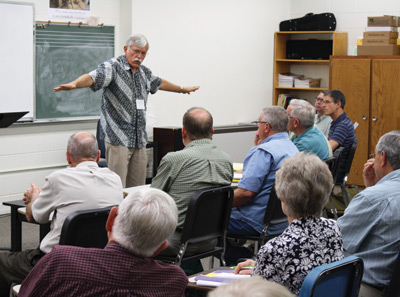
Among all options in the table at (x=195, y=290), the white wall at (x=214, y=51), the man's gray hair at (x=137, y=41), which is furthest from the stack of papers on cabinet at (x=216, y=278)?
the white wall at (x=214, y=51)

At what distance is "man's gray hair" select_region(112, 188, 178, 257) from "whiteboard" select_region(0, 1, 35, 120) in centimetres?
436

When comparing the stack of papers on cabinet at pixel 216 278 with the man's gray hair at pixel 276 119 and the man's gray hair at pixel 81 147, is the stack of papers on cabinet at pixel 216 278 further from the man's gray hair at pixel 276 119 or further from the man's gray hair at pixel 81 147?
the man's gray hair at pixel 276 119

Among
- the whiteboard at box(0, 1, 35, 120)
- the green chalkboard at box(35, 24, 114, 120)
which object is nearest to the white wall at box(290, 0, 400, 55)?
the green chalkboard at box(35, 24, 114, 120)

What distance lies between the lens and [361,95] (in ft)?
25.2

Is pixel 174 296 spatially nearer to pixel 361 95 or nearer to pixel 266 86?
pixel 361 95

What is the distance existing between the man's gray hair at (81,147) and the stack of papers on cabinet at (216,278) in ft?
3.50

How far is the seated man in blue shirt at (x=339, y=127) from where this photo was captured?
5656mm

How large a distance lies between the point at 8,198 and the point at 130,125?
1767 millimetres

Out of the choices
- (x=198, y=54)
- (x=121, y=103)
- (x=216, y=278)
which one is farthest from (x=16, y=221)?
(x=198, y=54)

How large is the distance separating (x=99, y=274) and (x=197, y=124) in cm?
187

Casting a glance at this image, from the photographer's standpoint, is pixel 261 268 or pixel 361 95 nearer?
pixel 261 268

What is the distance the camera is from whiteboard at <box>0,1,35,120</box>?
5.86 metres

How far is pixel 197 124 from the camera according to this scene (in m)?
3.60

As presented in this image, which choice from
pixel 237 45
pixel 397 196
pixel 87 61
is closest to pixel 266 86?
pixel 237 45
